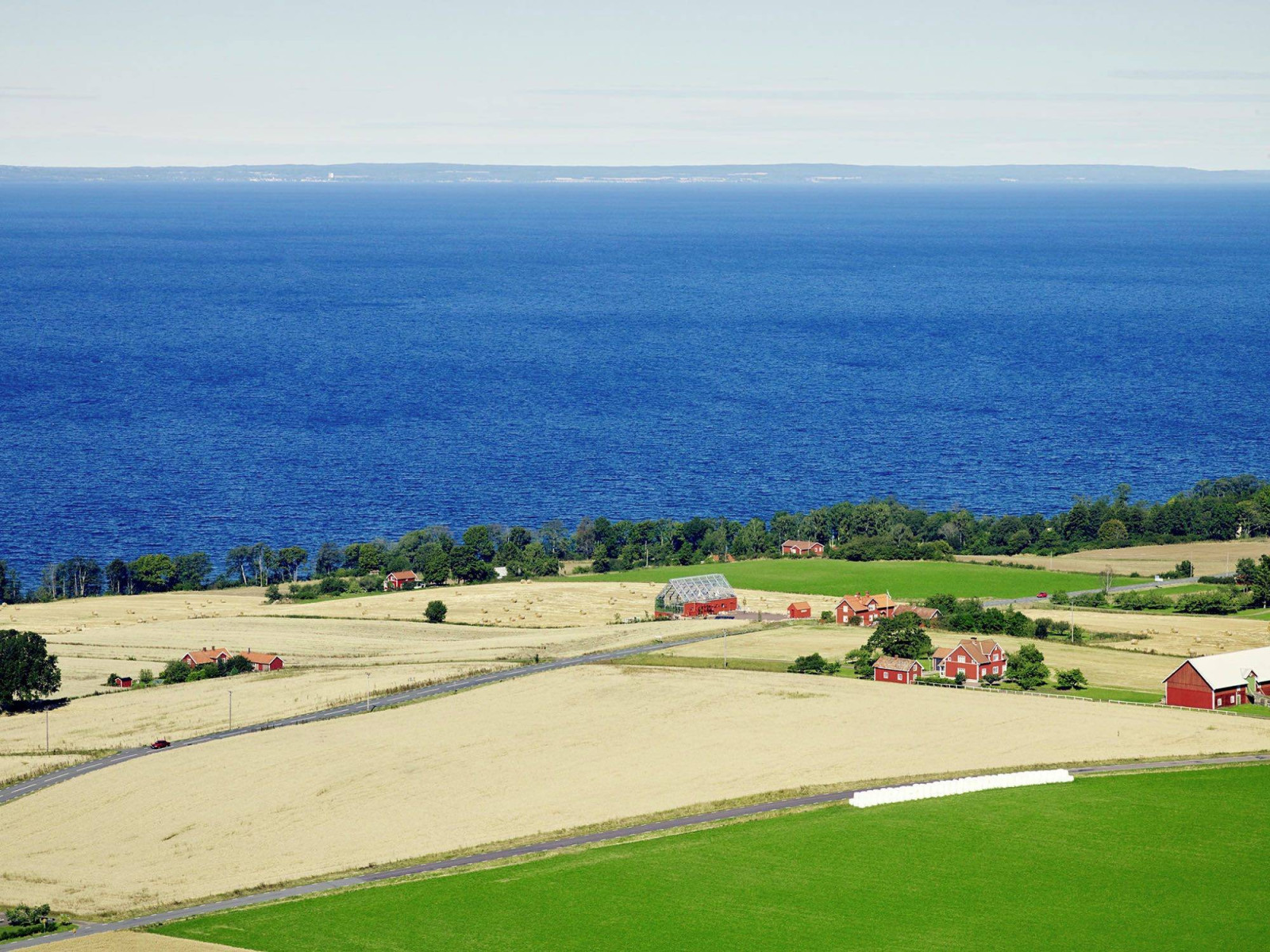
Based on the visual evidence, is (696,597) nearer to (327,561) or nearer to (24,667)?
(327,561)

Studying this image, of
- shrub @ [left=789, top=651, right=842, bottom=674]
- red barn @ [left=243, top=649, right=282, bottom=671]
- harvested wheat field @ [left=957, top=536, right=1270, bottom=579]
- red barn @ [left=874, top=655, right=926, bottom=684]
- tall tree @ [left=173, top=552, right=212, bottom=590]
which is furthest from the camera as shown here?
tall tree @ [left=173, top=552, right=212, bottom=590]

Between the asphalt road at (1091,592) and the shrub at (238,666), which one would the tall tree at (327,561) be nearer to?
the shrub at (238,666)

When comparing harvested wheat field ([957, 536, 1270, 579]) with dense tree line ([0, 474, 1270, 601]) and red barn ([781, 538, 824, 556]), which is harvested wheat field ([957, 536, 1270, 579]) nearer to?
dense tree line ([0, 474, 1270, 601])

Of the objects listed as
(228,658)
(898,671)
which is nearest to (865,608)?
(898,671)

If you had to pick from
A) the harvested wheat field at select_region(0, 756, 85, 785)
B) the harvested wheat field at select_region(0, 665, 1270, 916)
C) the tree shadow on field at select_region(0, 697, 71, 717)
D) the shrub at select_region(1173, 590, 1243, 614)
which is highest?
the shrub at select_region(1173, 590, 1243, 614)

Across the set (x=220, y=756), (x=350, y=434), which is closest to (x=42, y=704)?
(x=220, y=756)

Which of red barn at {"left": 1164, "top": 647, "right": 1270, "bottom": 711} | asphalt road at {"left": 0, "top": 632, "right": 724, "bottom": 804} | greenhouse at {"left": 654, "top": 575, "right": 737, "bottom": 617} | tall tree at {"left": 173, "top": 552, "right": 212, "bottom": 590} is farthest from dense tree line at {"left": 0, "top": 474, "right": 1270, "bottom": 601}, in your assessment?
red barn at {"left": 1164, "top": 647, "right": 1270, "bottom": 711}
